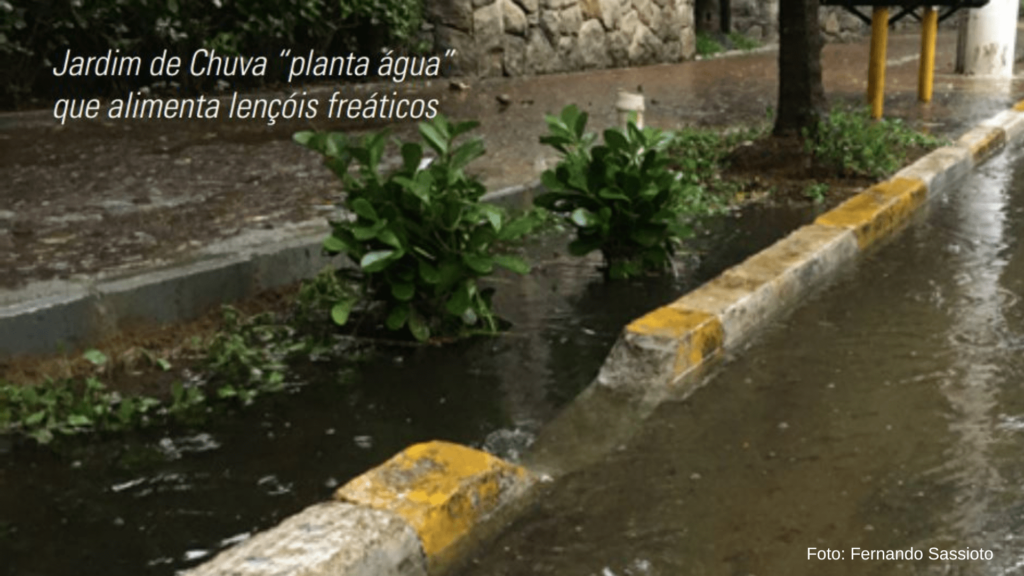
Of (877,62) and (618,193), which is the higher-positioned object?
(877,62)

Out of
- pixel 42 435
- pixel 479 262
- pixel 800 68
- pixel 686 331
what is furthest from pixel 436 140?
pixel 800 68

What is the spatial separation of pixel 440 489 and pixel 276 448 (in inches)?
25.3

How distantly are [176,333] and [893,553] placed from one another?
7.75 ft

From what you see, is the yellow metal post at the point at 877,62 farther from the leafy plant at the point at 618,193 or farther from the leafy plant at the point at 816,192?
the leafy plant at the point at 618,193

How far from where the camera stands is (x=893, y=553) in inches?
98.4

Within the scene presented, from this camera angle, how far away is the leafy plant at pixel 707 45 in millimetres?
15469

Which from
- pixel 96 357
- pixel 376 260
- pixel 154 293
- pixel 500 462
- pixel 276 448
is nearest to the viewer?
pixel 500 462

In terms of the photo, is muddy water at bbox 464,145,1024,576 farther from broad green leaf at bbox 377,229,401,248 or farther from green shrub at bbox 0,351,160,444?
green shrub at bbox 0,351,160,444

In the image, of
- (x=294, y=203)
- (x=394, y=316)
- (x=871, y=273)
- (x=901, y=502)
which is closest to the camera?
(x=901, y=502)

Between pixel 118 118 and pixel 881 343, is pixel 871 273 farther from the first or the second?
pixel 118 118

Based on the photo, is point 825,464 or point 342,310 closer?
point 825,464

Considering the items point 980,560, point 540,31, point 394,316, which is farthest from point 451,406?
point 540,31

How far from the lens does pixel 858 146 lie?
6.52 metres

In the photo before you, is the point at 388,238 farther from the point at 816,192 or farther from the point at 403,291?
the point at 816,192
